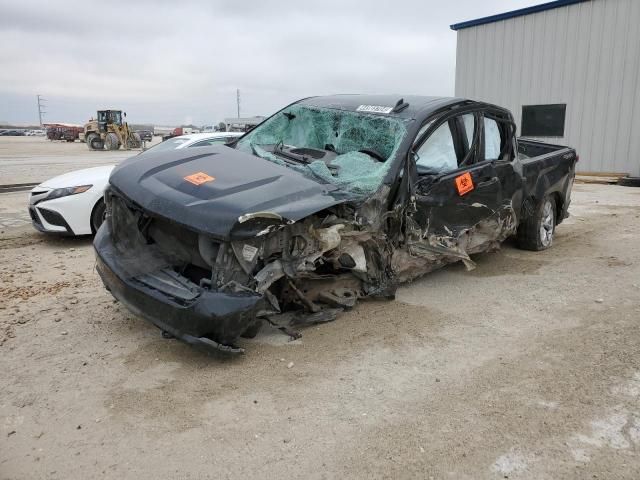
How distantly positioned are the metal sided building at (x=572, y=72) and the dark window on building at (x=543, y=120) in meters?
Result: 0.03

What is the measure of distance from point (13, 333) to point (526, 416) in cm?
347

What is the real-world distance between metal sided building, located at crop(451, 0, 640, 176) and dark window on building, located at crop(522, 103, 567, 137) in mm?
26

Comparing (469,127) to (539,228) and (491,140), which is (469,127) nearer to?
(491,140)

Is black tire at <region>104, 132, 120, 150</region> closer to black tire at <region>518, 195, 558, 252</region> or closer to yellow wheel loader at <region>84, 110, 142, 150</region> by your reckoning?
yellow wheel loader at <region>84, 110, 142, 150</region>

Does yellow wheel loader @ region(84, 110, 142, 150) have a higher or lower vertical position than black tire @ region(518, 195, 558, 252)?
higher

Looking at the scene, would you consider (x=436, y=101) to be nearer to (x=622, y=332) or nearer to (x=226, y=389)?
(x=622, y=332)

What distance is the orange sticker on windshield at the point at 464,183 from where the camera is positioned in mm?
4617

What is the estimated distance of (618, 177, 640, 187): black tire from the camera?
12991 millimetres

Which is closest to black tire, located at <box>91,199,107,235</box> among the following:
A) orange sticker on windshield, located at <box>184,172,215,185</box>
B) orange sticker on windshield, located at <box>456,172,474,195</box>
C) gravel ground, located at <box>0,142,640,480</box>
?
gravel ground, located at <box>0,142,640,480</box>

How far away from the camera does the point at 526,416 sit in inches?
112

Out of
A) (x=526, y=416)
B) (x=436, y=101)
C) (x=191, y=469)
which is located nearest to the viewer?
(x=191, y=469)

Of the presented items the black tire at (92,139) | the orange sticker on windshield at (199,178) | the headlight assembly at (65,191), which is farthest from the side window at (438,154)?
the black tire at (92,139)

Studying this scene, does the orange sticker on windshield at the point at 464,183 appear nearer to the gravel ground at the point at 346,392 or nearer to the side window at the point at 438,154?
the side window at the point at 438,154

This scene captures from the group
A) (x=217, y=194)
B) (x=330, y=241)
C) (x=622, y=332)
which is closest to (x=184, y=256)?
(x=217, y=194)
